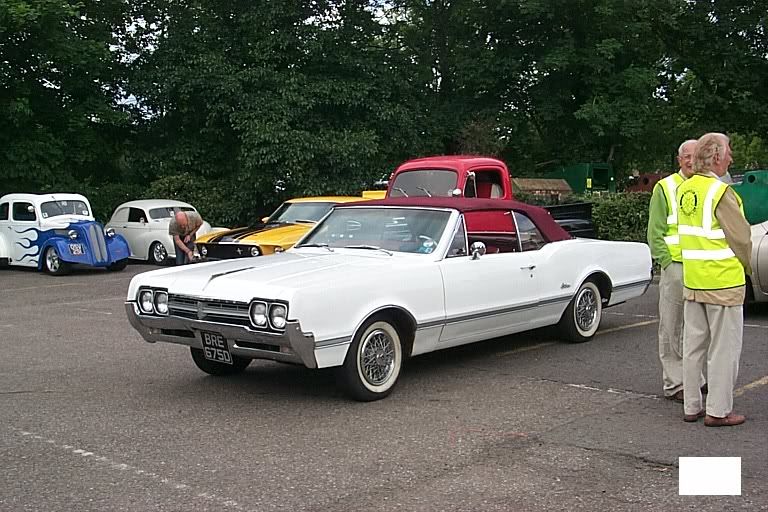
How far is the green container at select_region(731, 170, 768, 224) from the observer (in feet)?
47.8

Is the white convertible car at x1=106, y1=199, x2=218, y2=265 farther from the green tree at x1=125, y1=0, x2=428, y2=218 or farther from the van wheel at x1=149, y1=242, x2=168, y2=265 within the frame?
the green tree at x1=125, y1=0, x2=428, y2=218

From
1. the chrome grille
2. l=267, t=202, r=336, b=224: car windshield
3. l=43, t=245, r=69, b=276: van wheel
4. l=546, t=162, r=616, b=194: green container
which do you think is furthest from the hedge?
the chrome grille

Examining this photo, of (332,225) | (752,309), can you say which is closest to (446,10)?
(752,309)

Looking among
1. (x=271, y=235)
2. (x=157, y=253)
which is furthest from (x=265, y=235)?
(x=157, y=253)

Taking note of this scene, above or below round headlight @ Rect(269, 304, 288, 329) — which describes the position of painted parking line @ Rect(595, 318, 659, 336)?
below

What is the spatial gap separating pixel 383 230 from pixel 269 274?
143 cm

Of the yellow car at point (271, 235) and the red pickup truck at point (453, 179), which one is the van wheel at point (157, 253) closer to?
the yellow car at point (271, 235)

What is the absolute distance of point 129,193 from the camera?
25.6 m

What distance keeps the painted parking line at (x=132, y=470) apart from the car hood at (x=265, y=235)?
318 inches

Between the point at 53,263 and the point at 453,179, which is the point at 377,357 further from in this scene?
the point at 53,263

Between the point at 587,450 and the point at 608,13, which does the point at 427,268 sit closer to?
the point at 587,450

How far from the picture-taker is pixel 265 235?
1435cm

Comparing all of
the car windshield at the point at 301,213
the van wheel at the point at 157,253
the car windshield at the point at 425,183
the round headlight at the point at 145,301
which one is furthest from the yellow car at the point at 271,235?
the round headlight at the point at 145,301

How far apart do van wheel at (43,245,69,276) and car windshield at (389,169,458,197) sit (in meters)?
7.48
